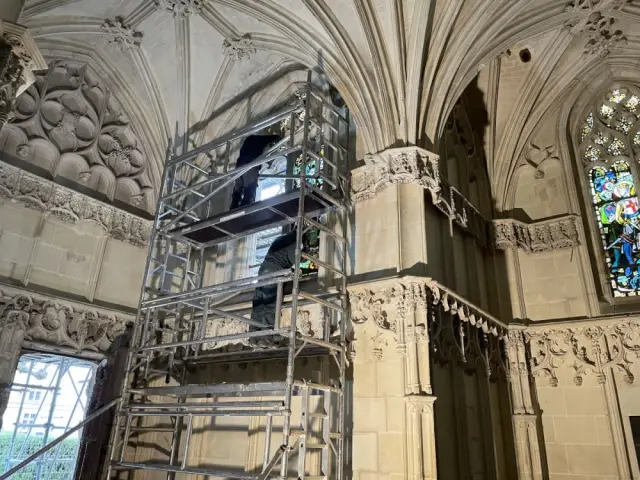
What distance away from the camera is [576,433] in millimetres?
7660

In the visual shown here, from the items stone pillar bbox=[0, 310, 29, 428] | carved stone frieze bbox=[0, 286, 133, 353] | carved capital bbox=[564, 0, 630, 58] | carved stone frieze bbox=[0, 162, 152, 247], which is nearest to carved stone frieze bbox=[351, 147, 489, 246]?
carved capital bbox=[564, 0, 630, 58]

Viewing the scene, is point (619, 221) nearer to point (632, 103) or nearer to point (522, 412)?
point (632, 103)

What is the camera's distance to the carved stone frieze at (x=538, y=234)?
28.7 feet

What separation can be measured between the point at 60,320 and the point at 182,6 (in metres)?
5.84

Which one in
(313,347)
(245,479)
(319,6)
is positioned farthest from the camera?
(319,6)

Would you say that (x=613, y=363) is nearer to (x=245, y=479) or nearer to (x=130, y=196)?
(x=245, y=479)

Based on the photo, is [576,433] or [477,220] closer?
[576,433]

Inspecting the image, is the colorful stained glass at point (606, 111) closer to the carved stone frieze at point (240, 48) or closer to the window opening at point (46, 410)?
the carved stone frieze at point (240, 48)

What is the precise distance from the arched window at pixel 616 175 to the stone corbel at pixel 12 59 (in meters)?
8.77

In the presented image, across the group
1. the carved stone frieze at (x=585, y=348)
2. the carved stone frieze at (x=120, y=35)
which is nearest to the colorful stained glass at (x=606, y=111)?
the carved stone frieze at (x=585, y=348)

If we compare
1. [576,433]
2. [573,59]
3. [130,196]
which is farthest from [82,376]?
[573,59]

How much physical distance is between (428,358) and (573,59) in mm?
6896

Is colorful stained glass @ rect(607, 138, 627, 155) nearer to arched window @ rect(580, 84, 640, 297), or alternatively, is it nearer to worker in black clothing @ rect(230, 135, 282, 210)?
arched window @ rect(580, 84, 640, 297)

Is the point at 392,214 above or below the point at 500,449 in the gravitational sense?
above
